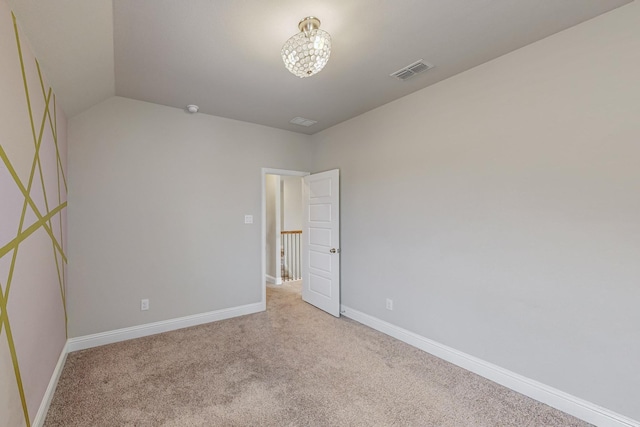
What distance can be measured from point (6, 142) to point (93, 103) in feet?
6.02

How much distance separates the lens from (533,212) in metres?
2.10

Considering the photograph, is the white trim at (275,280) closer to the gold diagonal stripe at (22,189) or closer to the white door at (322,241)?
the white door at (322,241)

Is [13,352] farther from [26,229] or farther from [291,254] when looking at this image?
[291,254]

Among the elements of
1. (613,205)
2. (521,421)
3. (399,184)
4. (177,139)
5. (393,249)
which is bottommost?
(521,421)

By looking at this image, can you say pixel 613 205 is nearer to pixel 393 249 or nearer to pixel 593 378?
pixel 593 378

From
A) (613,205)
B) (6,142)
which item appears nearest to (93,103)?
(6,142)

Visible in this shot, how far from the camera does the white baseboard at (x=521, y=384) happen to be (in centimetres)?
178

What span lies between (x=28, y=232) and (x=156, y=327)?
1.94m

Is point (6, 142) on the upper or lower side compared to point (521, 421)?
upper

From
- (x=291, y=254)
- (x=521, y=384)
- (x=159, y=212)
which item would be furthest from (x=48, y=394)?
(x=291, y=254)

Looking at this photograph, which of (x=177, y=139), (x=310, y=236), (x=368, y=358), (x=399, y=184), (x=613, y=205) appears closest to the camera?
(x=613, y=205)

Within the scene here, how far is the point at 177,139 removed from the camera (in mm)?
3367

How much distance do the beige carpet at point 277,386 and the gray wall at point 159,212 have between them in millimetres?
511

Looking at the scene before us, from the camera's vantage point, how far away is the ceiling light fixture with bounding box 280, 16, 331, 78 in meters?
1.73
